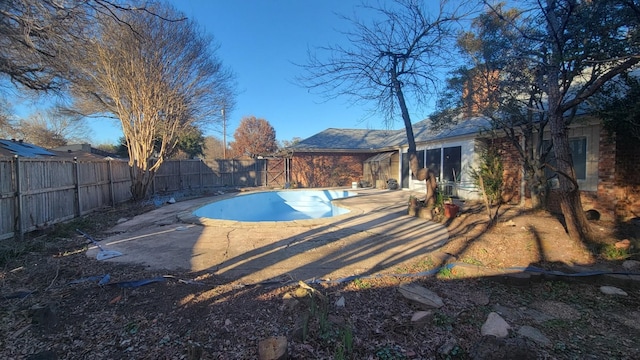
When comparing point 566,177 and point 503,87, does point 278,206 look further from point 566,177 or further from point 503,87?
point 566,177

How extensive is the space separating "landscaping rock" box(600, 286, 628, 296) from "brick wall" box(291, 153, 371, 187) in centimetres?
1569

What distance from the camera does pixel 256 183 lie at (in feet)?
63.9

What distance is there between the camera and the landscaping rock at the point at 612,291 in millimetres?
3451

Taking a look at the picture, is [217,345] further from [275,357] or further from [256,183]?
[256,183]

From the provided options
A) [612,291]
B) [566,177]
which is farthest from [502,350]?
[566,177]

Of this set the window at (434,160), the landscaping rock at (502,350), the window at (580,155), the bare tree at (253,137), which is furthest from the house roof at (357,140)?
the bare tree at (253,137)

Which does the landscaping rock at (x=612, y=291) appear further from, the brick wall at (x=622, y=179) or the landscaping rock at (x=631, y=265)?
the brick wall at (x=622, y=179)

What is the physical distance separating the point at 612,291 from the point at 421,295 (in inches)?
97.4

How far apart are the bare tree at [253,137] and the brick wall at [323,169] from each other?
790 inches

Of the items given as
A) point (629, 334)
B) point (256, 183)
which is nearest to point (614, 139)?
point (629, 334)

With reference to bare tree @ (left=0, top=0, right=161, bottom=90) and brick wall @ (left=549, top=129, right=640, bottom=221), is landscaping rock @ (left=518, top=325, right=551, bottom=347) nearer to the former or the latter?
bare tree @ (left=0, top=0, right=161, bottom=90)

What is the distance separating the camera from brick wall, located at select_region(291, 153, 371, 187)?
18.9 metres

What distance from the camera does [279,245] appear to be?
17.6 feet

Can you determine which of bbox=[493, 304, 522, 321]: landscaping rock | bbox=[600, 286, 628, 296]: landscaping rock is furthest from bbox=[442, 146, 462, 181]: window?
bbox=[493, 304, 522, 321]: landscaping rock
